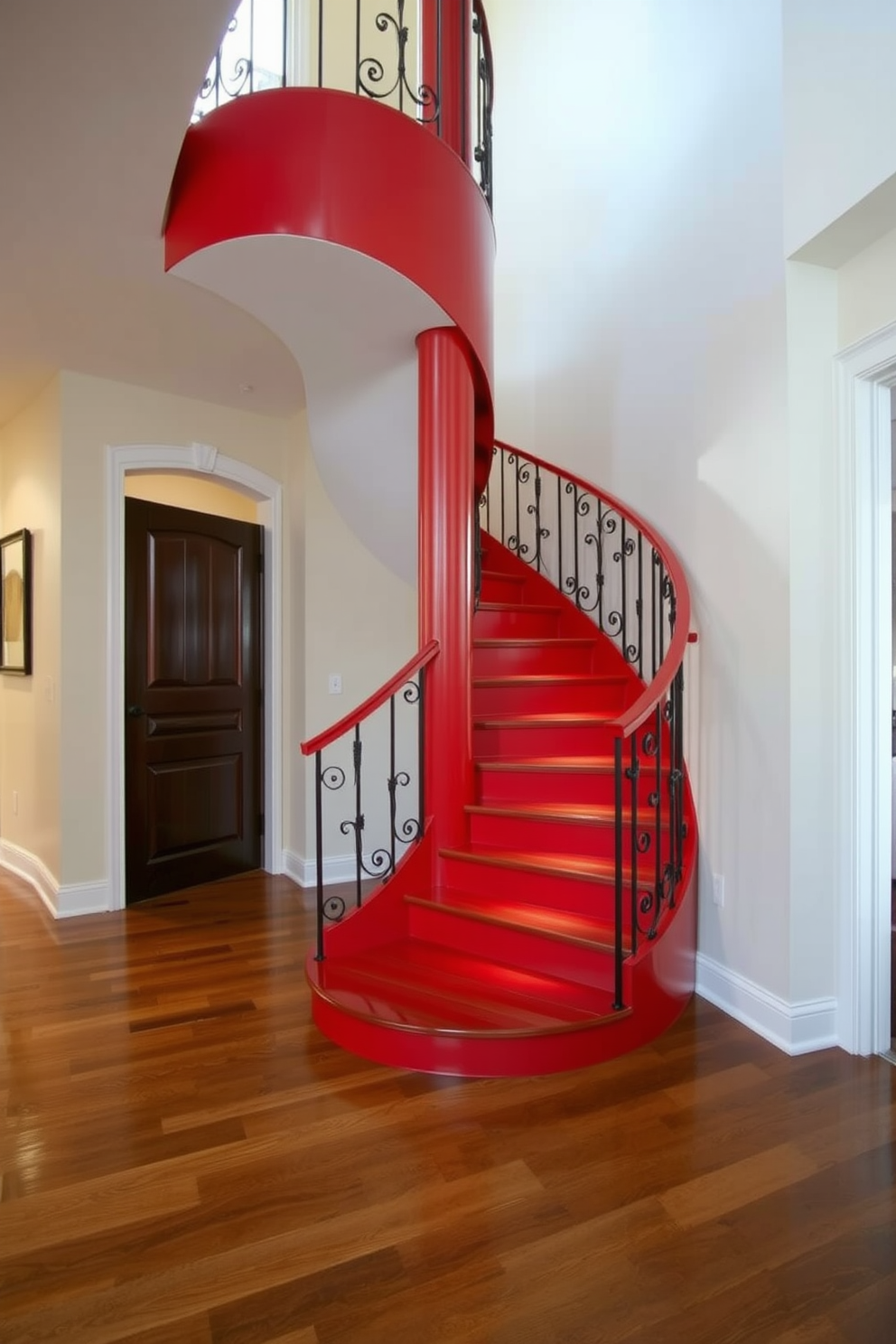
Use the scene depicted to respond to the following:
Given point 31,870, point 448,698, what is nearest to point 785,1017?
point 448,698

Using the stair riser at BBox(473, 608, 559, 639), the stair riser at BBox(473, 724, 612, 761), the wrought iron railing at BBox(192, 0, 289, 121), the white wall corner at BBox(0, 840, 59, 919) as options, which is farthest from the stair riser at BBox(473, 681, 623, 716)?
the wrought iron railing at BBox(192, 0, 289, 121)

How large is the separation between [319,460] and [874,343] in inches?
93.6

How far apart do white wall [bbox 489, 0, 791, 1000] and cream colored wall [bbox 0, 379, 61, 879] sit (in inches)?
115

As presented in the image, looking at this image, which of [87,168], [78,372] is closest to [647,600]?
[87,168]

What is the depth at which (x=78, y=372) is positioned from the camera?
3.87 meters

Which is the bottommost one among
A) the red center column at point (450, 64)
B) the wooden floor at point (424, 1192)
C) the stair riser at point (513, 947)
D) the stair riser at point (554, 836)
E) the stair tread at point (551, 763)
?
the wooden floor at point (424, 1192)

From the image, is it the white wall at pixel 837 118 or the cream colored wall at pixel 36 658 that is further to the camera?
the cream colored wall at pixel 36 658

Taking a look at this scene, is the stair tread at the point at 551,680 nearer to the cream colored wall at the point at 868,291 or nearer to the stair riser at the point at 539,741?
the stair riser at the point at 539,741

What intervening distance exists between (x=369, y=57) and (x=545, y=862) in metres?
3.83

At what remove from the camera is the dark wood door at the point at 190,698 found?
4.10 meters

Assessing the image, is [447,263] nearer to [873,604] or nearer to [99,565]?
[873,604]

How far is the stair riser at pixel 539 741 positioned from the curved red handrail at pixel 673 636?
422 millimetres

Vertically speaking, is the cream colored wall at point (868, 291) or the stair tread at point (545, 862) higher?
the cream colored wall at point (868, 291)

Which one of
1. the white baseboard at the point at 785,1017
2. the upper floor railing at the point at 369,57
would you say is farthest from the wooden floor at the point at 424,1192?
the upper floor railing at the point at 369,57
